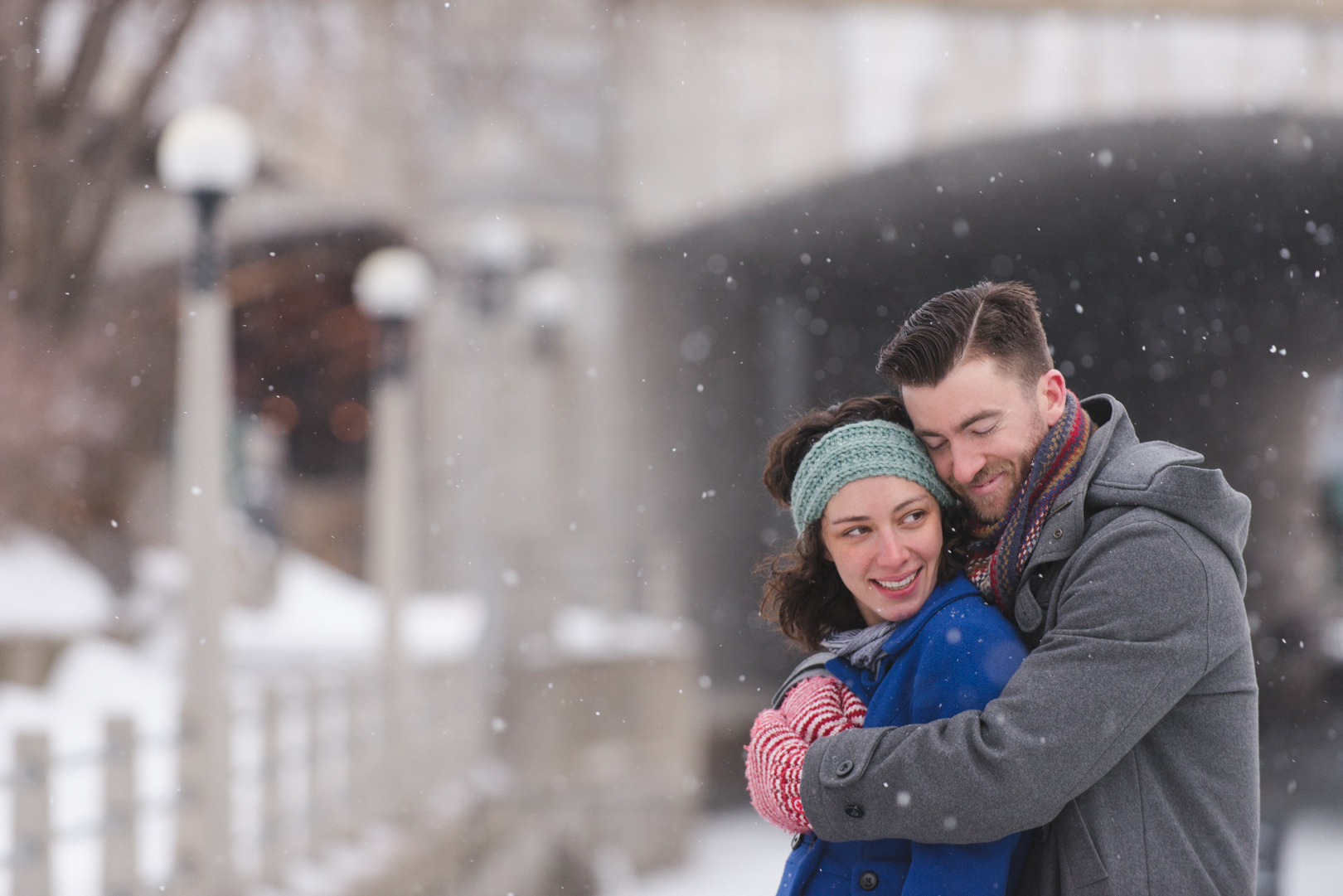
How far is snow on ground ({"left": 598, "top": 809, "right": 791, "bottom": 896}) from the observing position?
1051cm

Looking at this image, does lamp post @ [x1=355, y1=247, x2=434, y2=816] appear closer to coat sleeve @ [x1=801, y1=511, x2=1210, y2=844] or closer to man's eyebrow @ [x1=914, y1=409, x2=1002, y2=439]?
man's eyebrow @ [x1=914, y1=409, x2=1002, y2=439]

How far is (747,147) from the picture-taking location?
41.5 feet

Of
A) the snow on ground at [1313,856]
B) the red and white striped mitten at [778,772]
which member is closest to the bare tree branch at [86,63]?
the snow on ground at [1313,856]

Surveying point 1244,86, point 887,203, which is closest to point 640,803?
point 887,203

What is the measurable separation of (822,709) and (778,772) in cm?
11

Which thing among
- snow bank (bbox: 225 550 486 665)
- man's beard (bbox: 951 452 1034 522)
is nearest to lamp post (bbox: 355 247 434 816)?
snow bank (bbox: 225 550 486 665)

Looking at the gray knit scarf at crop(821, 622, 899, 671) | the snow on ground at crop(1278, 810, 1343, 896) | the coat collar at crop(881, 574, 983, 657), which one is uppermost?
the coat collar at crop(881, 574, 983, 657)

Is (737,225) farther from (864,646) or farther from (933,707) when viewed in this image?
(933,707)

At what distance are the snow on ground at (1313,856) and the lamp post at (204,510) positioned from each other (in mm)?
4153

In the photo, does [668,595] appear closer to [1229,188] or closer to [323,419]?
[1229,188]

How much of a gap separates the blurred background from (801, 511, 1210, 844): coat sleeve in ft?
12.2

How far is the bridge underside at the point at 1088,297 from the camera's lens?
8922mm

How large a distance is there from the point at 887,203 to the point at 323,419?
17563 millimetres

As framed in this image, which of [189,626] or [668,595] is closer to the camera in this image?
[189,626]
